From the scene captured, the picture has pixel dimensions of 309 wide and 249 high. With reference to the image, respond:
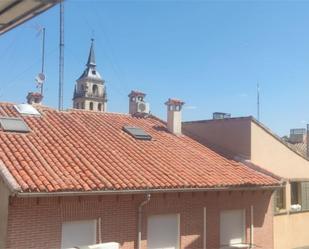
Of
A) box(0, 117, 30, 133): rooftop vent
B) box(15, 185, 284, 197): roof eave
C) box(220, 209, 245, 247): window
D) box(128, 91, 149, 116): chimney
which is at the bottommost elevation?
box(220, 209, 245, 247): window

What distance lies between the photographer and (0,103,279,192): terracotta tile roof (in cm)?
1127

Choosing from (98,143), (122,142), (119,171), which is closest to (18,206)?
(119,171)

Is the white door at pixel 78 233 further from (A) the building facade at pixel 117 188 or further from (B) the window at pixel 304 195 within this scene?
(B) the window at pixel 304 195

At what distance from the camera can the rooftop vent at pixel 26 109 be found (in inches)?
601

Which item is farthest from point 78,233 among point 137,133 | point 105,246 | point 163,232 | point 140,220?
point 137,133

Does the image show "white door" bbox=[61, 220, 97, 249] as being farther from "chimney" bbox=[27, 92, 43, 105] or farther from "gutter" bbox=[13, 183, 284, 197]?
"chimney" bbox=[27, 92, 43, 105]

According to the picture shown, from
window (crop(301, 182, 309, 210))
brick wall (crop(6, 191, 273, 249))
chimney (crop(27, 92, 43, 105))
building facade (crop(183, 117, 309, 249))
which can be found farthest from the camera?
chimney (crop(27, 92, 43, 105))

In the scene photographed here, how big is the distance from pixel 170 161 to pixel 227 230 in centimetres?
295

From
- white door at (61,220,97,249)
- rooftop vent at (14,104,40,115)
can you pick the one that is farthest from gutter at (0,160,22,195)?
rooftop vent at (14,104,40,115)

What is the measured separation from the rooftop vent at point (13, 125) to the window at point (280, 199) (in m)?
9.67

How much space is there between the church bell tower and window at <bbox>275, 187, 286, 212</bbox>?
7444 cm

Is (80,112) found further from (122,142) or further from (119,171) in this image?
(119,171)

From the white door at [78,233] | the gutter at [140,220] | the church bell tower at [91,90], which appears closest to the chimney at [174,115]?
the gutter at [140,220]

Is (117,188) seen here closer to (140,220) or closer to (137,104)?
(140,220)
